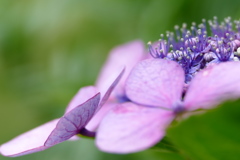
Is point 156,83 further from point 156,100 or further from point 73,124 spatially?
point 73,124

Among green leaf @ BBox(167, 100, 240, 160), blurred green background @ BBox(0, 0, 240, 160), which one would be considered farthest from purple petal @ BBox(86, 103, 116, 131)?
blurred green background @ BBox(0, 0, 240, 160)

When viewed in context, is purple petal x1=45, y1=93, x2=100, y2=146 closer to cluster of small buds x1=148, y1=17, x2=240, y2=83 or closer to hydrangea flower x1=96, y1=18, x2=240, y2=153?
hydrangea flower x1=96, y1=18, x2=240, y2=153

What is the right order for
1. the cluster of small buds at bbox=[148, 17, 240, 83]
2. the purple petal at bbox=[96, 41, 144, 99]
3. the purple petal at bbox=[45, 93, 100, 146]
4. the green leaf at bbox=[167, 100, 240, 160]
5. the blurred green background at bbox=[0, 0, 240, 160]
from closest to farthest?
the green leaf at bbox=[167, 100, 240, 160]
the purple petal at bbox=[45, 93, 100, 146]
the cluster of small buds at bbox=[148, 17, 240, 83]
the purple petal at bbox=[96, 41, 144, 99]
the blurred green background at bbox=[0, 0, 240, 160]

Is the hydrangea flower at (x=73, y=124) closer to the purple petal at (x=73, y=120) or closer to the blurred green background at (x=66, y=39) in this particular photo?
the purple petal at (x=73, y=120)

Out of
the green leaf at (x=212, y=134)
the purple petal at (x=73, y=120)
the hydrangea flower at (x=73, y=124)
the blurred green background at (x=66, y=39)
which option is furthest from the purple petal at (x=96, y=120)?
the blurred green background at (x=66, y=39)

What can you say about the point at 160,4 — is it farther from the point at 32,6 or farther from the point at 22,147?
the point at 22,147
